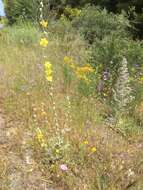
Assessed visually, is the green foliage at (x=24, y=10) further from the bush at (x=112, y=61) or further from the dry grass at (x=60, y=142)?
the dry grass at (x=60, y=142)

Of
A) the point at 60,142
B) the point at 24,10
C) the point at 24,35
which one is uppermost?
the point at 60,142

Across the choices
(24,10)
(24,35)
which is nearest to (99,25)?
(24,35)

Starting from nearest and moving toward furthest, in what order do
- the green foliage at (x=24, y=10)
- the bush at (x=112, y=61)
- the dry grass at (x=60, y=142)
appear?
1. the dry grass at (x=60, y=142)
2. the bush at (x=112, y=61)
3. the green foliage at (x=24, y=10)

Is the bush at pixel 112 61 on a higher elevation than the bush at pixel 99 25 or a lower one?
higher

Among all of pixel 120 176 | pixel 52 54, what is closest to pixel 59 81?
pixel 52 54

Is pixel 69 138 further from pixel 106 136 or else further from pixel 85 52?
pixel 85 52

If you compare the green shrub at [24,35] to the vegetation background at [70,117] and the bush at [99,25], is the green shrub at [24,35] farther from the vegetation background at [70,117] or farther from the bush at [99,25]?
the bush at [99,25]

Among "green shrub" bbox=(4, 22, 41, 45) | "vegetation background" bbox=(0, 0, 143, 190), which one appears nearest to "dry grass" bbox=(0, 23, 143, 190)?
"vegetation background" bbox=(0, 0, 143, 190)

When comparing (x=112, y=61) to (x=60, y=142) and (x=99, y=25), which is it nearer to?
(x=60, y=142)

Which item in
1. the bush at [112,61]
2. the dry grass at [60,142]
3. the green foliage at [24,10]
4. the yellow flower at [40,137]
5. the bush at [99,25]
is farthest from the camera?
the green foliage at [24,10]

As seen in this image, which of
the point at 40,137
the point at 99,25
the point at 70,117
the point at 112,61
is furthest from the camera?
the point at 99,25

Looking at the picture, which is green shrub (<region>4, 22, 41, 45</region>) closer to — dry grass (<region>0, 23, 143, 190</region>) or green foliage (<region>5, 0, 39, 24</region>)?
green foliage (<region>5, 0, 39, 24</region>)

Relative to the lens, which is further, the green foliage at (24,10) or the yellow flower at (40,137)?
the green foliage at (24,10)

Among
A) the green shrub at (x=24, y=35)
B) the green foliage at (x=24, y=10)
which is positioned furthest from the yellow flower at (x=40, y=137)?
the green foliage at (x=24, y=10)
